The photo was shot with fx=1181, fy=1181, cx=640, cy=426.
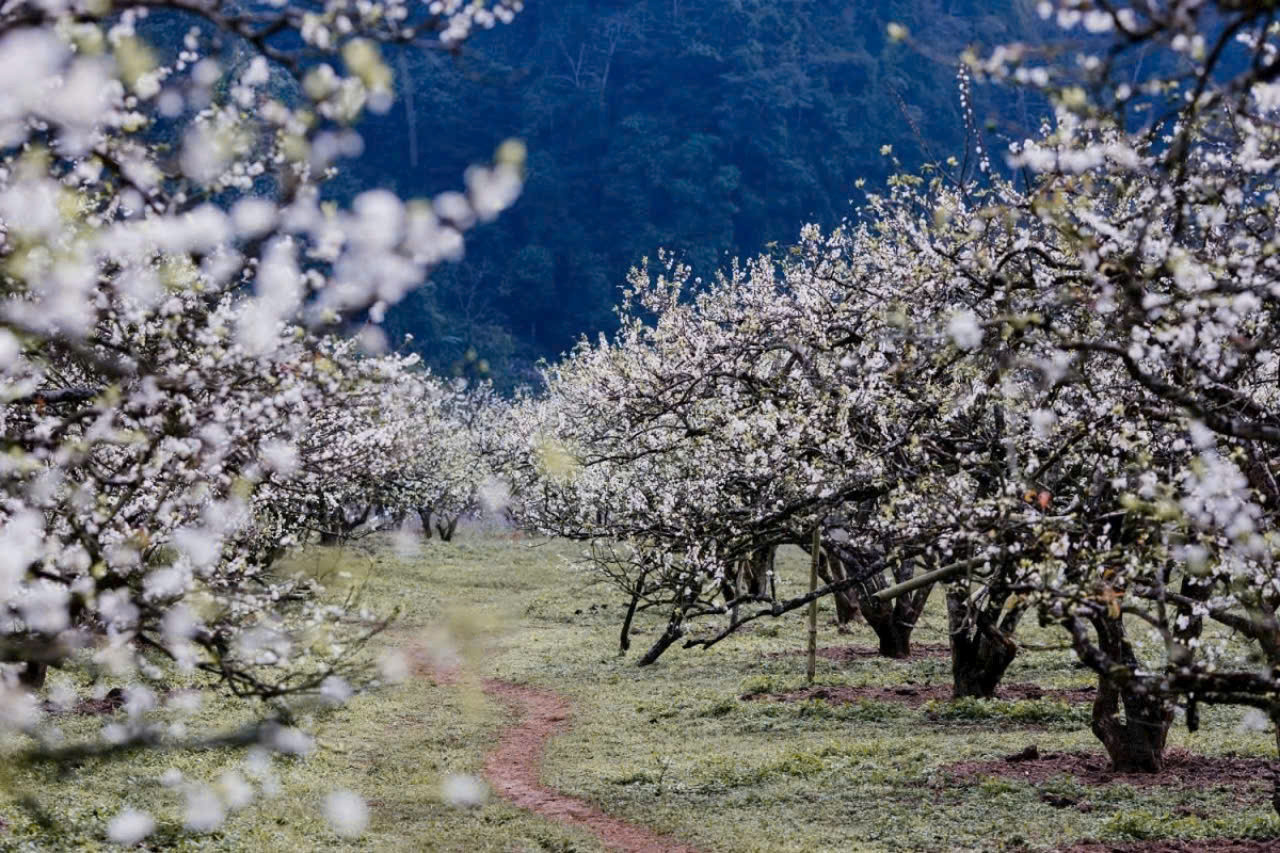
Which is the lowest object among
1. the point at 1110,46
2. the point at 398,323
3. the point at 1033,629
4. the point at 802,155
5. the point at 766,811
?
the point at 766,811

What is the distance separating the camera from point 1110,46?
5031 millimetres

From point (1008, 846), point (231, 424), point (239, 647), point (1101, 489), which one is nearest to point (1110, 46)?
point (239, 647)

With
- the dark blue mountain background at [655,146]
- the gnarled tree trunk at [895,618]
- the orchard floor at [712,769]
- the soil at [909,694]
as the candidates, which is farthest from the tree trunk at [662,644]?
the dark blue mountain background at [655,146]

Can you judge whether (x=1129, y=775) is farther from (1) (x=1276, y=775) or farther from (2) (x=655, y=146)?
(2) (x=655, y=146)

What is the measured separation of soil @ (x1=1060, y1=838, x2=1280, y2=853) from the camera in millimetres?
11180

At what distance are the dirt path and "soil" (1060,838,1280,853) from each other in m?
4.32

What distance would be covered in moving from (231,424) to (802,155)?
186016 mm

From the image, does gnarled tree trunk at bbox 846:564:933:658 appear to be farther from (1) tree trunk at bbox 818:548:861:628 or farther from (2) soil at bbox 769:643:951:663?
(1) tree trunk at bbox 818:548:861:628

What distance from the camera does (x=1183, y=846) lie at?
38.0 feet

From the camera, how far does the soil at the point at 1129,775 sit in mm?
14500

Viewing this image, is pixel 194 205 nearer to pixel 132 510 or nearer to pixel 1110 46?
pixel 1110 46

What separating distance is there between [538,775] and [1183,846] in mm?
9333

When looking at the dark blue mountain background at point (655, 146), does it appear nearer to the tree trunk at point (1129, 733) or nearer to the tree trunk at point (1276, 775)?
the tree trunk at point (1129, 733)

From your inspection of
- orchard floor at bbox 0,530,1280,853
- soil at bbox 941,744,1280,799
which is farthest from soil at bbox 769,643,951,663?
soil at bbox 941,744,1280,799
